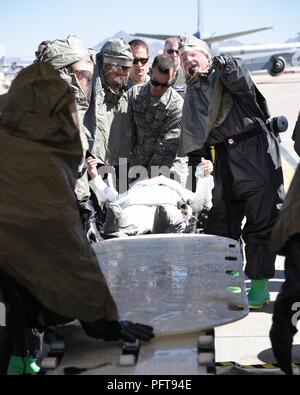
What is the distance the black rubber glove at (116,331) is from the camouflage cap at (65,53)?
105 inches

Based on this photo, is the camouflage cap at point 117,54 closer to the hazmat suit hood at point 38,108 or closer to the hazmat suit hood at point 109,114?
the hazmat suit hood at point 109,114

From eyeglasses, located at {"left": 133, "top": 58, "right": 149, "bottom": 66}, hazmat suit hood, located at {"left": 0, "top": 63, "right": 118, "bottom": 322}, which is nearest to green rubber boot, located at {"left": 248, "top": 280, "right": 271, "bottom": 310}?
hazmat suit hood, located at {"left": 0, "top": 63, "right": 118, "bottom": 322}

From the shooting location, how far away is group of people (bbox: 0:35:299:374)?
141 inches

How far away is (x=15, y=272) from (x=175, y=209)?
2685mm

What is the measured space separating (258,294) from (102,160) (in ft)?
5.54

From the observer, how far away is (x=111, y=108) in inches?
279

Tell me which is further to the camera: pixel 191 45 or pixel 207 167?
pixel 207 167

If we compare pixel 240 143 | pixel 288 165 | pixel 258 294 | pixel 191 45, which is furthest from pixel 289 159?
pixel 191 45

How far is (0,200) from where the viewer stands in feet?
11.8

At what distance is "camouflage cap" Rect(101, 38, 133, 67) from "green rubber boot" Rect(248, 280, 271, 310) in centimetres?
209

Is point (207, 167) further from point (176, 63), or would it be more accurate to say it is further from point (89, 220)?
point (176, 63)

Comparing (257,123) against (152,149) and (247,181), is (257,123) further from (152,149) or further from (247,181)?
(152,149)
